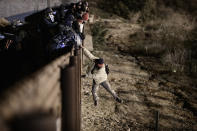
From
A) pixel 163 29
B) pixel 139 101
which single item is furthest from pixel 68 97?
pixel 163 29

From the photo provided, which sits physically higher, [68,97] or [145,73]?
[68,97]

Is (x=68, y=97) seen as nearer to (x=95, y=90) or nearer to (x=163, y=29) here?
(x=95, y=90)

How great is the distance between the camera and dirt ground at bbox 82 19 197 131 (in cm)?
491

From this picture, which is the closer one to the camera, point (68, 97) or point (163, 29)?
point (68, 97)

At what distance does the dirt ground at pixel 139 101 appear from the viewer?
4.91 m

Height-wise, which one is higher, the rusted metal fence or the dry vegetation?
the dry vegetation

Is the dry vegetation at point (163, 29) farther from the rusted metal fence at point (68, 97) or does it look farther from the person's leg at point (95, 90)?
the rusted metal fence at point (68, 97)

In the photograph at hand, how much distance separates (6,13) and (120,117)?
5.47 metres

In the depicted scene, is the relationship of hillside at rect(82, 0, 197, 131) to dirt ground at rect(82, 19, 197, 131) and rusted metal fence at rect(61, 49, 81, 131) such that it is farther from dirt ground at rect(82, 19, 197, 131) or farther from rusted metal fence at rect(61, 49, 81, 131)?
rusted metal fence at rect(61, 49, 81, 131)

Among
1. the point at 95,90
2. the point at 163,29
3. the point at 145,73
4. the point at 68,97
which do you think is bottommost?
the point at 95,90

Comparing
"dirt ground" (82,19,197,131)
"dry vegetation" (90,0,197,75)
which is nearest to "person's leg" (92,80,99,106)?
"dirt ground" (82,19,197,131)

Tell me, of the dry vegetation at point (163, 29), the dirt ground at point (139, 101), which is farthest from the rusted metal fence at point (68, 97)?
the dry vegetation at point (163, 29)

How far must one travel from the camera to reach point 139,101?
5.93 m

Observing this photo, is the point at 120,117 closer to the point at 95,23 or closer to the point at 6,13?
the point at 6,13
